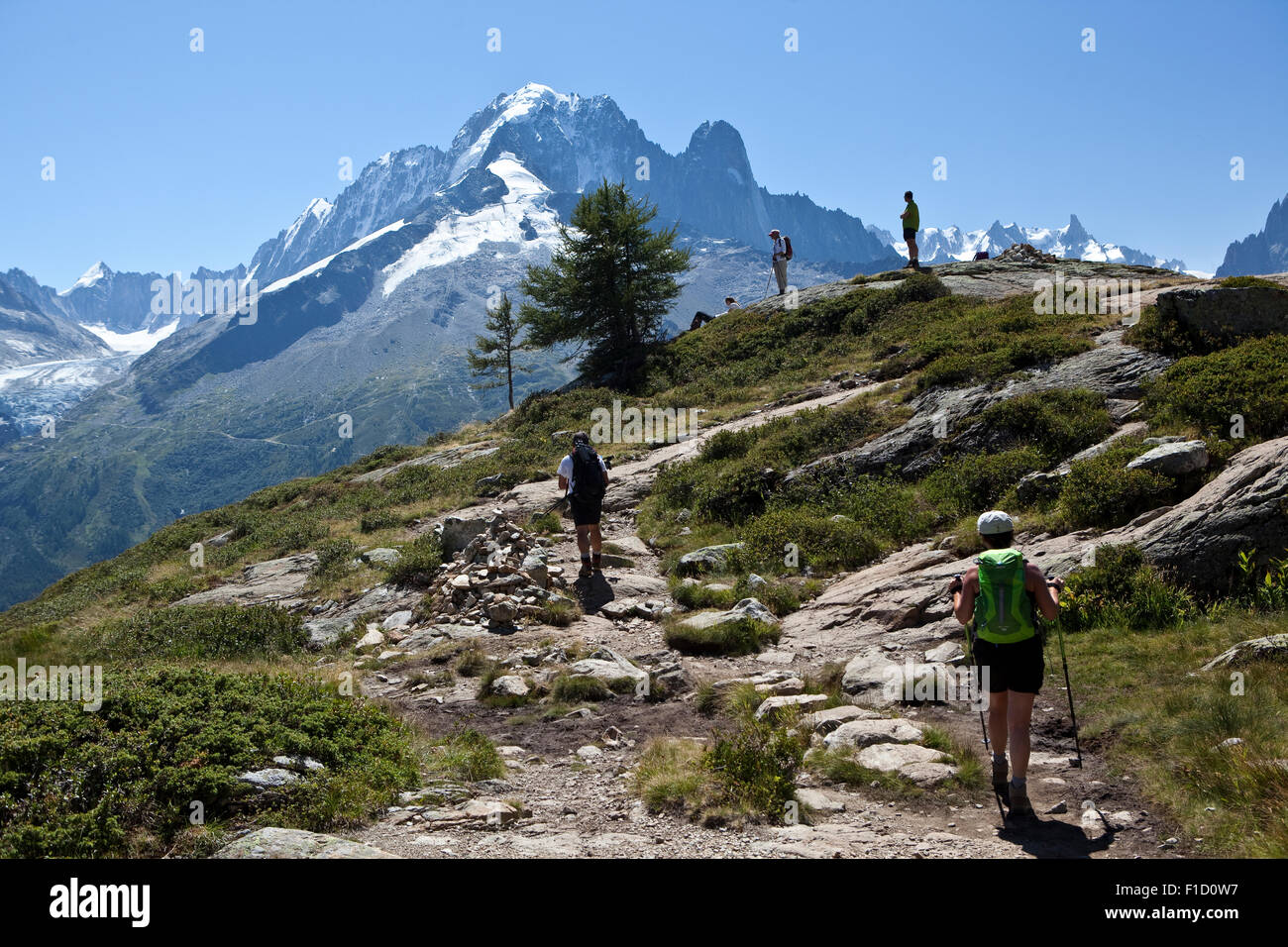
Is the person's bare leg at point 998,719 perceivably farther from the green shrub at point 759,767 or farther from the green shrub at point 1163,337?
the green shrub at point 1163,337

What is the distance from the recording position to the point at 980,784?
666 centimetres

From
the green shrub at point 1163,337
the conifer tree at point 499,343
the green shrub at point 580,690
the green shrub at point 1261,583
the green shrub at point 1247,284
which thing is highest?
the conifer tree at point 499,343

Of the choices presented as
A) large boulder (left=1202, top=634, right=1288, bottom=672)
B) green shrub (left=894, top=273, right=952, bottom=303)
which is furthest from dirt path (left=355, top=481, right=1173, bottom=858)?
green shrub (left=894, top=273, right=952, bottom=303)

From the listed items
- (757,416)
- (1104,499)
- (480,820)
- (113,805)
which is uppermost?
(757,416)

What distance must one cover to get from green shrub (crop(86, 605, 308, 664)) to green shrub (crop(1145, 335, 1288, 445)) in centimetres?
1580

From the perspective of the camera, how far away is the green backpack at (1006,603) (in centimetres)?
639

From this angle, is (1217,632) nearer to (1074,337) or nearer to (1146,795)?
(1146,795)

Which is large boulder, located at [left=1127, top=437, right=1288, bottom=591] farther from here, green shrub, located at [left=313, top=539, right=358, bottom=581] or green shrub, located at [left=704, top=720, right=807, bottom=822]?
green shrub, located at [left=313, top=539, right=358, bottom=581]

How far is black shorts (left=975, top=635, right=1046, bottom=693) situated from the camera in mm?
6371

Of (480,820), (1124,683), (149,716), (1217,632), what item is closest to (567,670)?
(480,820)

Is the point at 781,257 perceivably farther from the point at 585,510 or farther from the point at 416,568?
Result: the point at 416,568

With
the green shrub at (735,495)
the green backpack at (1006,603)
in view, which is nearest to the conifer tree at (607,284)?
the green shrub at (735,495)

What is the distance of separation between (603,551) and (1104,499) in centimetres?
938

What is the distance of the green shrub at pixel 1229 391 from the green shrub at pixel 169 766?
12.6 m
